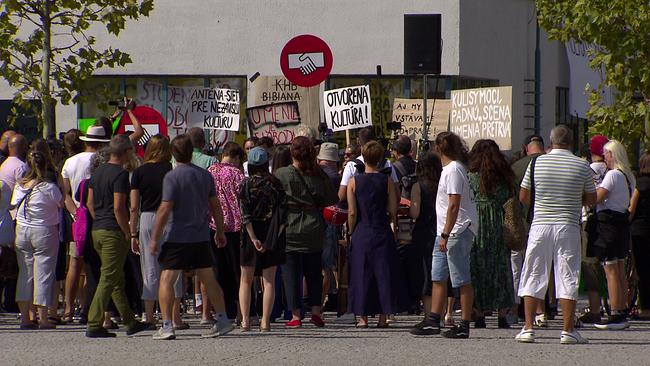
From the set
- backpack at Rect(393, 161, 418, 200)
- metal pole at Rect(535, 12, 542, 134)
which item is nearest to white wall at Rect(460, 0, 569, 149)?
metal pole at Rect(535, 12, 542, 134)

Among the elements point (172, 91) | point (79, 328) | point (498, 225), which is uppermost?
point (172, 91)

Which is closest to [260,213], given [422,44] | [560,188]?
[560,188]

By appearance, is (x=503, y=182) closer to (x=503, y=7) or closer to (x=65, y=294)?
(x=65, y=294)

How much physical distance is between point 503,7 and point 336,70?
4.41 m

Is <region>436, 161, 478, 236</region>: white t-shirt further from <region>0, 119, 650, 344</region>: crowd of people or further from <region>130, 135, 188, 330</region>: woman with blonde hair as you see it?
<region>130, 135, 188, 330</region>: woman with blonde hair

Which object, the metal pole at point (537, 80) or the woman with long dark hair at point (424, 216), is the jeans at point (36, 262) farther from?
the metal pole at point (537, 80)

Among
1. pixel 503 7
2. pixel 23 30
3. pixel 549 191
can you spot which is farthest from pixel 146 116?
pixel 503 7

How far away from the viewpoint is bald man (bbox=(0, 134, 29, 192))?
1550cm

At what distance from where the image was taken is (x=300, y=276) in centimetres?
1542

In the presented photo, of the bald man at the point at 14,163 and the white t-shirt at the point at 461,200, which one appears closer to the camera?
the white t-shirt at the point at 461,200

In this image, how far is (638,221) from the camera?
1673 cm

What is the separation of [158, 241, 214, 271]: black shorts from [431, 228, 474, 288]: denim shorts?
2141mm

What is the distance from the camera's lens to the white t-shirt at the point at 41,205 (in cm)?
1512

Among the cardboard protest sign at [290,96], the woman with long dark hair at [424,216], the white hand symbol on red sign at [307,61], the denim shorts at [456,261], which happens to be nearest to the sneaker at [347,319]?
the woman with long dark hair at [424,216]
